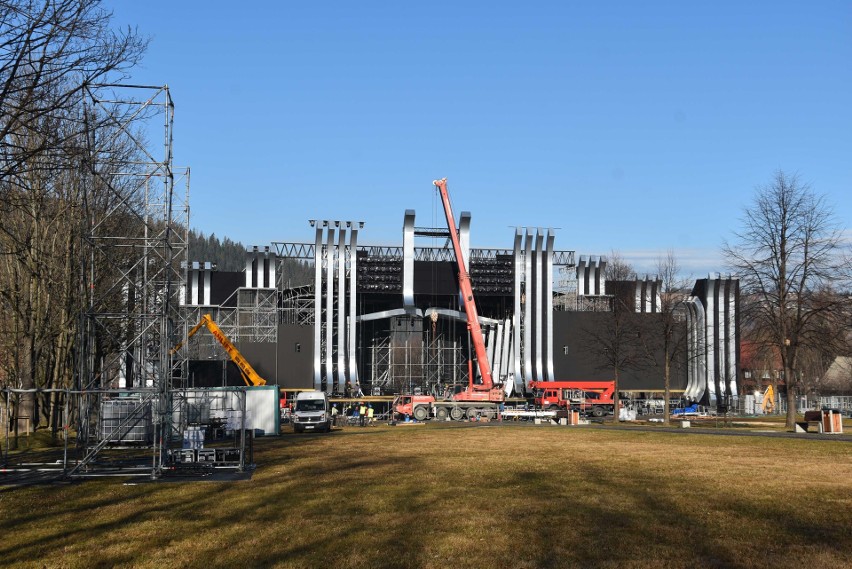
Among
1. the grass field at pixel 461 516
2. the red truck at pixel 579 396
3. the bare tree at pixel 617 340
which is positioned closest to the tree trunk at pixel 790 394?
the grass field at pixel 461 516

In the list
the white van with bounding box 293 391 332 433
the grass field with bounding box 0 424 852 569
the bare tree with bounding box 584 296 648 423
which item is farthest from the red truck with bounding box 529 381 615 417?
the grass field with bounding box 0 424 852 569

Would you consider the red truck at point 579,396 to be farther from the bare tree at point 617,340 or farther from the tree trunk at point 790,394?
the tree trunk at point 790,394

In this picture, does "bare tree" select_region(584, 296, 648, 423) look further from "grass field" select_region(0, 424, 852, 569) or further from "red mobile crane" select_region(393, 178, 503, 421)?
"grass field" select_region(0, 424, 852, 569)

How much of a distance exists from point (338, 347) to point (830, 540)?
69.0m

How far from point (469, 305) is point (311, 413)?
74.1 ft

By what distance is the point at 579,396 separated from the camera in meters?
78.8

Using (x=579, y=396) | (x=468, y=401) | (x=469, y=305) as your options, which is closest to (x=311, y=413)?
(x=468, y=401)

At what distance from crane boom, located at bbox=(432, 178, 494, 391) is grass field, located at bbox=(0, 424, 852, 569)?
43890mm

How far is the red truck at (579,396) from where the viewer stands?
77.8 metres

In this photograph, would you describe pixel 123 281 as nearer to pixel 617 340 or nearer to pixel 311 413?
pixel 311 413

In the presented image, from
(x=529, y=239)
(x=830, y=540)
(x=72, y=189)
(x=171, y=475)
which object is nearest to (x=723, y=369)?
(x=529, y=239)

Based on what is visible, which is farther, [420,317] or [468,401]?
[420,317]

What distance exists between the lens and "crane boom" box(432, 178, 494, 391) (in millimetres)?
74250

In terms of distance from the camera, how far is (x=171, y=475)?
26406mm
